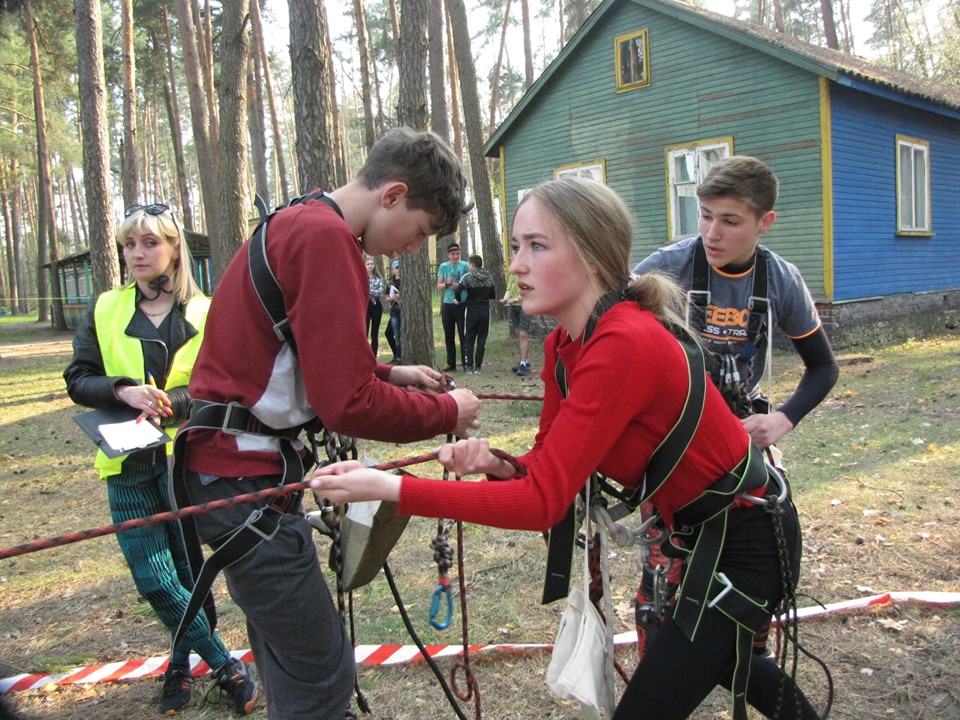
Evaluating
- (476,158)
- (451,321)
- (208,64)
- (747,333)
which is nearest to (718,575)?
(747,333)

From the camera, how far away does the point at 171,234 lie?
11.4 ft

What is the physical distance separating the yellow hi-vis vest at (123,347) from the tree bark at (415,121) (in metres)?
8.51

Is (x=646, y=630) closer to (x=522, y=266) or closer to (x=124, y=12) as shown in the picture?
(x=522, y=266)

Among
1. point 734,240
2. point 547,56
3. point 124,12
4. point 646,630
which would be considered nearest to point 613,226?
point 734,240

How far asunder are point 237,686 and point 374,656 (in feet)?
2.16

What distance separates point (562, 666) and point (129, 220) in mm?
2695

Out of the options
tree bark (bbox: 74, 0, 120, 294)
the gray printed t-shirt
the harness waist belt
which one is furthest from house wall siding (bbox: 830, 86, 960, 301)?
the harness waist belt

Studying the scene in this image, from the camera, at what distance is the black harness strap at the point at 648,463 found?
185cm

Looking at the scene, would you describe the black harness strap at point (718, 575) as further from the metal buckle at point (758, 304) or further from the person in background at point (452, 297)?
the person in background at point (452, 297)

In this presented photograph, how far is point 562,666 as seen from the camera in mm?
1893

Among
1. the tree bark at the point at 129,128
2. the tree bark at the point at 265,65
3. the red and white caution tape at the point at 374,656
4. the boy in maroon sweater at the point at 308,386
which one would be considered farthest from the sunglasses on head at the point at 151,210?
the tree bark at the point at 265,65

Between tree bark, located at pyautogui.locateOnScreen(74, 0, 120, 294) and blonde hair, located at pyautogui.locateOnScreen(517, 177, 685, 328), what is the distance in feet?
34.5

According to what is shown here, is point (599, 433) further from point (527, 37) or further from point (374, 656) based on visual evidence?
point (527, 37)

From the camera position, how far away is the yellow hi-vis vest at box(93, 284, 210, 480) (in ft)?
11.1
